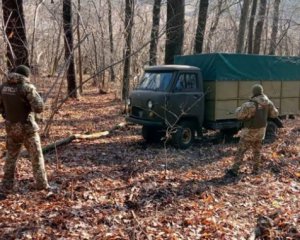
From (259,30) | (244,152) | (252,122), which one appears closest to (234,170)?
(244,152)

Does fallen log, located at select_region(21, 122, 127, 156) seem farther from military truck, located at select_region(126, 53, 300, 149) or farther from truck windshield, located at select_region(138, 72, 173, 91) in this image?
truck windshield, located at select_region(138, 72, 173, 91)

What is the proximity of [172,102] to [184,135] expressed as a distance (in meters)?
1.05

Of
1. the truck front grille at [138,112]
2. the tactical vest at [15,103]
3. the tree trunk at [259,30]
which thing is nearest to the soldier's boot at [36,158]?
the tactical vest at [15,103]

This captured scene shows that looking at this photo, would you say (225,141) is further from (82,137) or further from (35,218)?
(35,218)

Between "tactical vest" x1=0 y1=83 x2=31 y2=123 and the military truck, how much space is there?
4272mm

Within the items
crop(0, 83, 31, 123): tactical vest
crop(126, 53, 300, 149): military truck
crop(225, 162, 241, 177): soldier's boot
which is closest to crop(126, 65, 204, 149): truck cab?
crop(126, 53, 300, 149): military truck

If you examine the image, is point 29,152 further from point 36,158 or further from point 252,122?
point 252,122

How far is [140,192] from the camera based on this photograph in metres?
7.22

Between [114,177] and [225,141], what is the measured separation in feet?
16.2

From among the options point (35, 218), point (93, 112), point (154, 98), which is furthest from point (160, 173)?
point (93, 112)

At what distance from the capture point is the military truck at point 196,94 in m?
10.5

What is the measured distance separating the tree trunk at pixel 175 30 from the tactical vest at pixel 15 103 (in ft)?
29.6

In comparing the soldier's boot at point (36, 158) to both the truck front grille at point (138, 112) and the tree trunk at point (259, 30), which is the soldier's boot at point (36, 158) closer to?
the truck front grille at point (138, 112)

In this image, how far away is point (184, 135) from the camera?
36.0 feet
